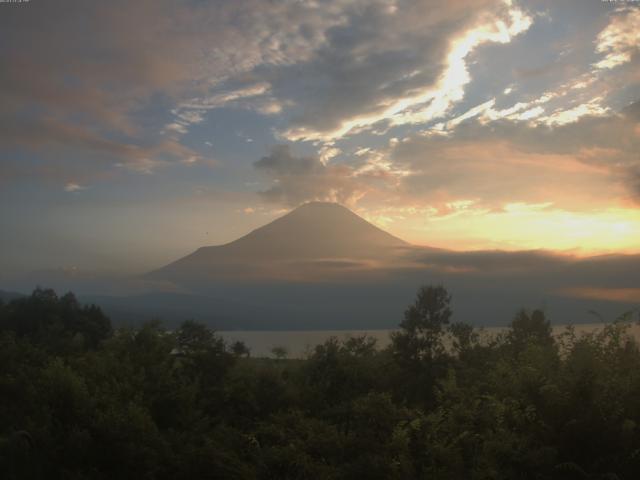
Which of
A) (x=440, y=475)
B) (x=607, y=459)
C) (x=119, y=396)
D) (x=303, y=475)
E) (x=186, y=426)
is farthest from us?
(x=186, y=426)

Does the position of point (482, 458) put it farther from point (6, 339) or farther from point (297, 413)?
point (6, 339)

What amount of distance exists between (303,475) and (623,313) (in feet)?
26.9

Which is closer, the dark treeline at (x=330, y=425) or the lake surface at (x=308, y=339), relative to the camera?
the dark treeline at (x=330, y=425)

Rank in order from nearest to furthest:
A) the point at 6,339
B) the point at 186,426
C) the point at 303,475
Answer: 1. the point at 303,475
2. the point at 186,426
3. the point at 6,339

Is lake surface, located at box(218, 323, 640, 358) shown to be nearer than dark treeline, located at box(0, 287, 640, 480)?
No

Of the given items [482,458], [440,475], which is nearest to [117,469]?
[440,475]

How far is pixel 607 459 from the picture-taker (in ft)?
29.5

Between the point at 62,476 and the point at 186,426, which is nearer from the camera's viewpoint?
the point at 62,476

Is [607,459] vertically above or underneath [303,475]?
above

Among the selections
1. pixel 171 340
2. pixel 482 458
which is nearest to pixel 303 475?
pixel 482 458

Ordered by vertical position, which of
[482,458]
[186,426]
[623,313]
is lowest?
[186,426]

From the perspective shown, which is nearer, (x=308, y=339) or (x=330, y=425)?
(x=330, y=425)

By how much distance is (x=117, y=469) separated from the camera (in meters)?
12.4

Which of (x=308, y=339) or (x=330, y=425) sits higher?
(x=330, y=425)
